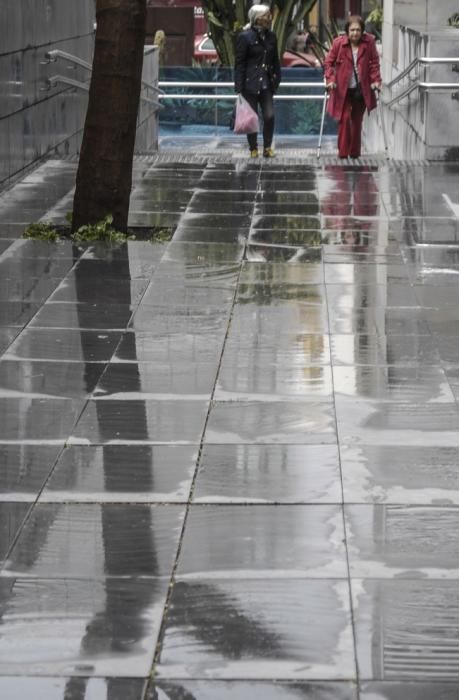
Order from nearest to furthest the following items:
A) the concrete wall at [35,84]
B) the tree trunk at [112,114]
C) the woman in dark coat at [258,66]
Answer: the tree trunk at [112,114] < the concrete wall at [35,84] < the woman in dark coat at [258,66]

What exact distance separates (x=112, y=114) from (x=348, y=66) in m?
6.13

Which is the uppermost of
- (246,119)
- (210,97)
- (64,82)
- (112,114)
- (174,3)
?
(112,114)

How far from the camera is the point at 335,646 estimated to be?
4375mm

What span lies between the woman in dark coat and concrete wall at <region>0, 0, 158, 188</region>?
7.04ft

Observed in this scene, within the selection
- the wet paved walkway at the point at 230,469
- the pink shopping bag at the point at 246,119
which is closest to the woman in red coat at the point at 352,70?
the pink shopping bag at the point at 246,119

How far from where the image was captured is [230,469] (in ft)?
19.8

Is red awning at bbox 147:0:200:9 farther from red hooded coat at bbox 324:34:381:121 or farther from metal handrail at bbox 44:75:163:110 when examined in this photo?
red hooded coat at bbox 324:34:381:121

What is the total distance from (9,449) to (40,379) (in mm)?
1176

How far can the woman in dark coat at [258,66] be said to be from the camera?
17.3 meters

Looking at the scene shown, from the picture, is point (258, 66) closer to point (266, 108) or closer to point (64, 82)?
point (266, 108)

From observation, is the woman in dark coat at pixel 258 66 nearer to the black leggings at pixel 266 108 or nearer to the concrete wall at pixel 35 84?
the black leggings at pixel 266 108

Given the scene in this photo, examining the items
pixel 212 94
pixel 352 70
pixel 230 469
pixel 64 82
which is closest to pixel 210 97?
pixel 212 94

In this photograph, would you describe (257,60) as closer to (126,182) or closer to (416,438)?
(126,182)

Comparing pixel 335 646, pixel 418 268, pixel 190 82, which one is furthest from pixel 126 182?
pixel 190 82
